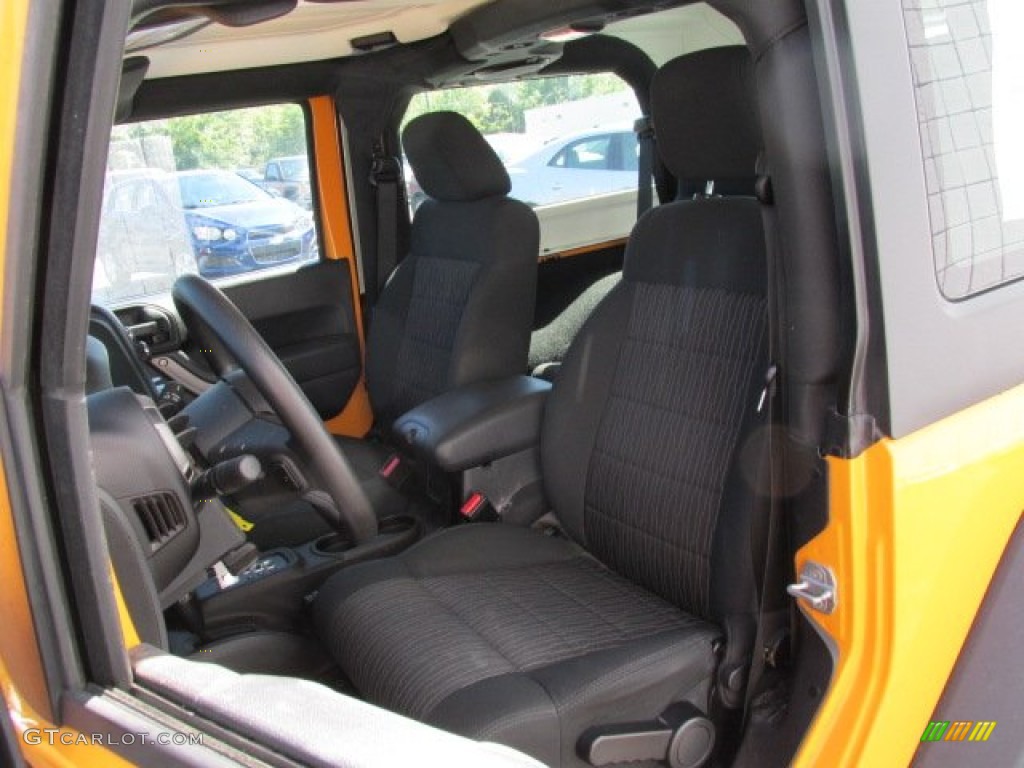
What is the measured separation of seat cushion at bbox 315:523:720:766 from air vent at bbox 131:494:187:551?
438mm

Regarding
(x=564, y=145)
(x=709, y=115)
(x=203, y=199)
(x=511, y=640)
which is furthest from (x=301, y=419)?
(x=564, y=145)

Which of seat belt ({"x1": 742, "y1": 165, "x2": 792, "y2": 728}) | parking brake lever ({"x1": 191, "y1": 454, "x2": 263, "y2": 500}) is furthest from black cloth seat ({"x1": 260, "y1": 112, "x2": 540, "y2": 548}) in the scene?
seat belt ({"x1": 742, "y1": 165, "x2": 792, "y2": 728})

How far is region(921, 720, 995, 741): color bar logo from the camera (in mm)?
1195

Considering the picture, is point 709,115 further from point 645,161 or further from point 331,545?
point 645,161

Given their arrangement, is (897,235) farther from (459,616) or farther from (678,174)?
(459,616)

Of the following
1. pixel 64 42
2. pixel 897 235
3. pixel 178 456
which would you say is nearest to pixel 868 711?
pixel 897 235

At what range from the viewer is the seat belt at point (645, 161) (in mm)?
3404

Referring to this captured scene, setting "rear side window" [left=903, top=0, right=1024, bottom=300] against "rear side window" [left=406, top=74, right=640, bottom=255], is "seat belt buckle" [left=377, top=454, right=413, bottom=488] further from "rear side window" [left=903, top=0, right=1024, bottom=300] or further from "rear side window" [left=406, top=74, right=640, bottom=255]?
"rear side window" [left=903, top=0, right=1024, bottom=300]

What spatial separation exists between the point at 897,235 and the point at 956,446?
26 centimetres

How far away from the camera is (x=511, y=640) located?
5.36 ft

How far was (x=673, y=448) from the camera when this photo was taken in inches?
70.6

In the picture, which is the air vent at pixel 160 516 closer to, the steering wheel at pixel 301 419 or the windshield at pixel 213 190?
the steering wheel at pixel 301 419

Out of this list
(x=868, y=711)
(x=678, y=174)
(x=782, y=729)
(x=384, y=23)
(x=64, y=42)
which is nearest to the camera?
(x=64, y=42)

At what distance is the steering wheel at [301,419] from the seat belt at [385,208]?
1655 millimetres
